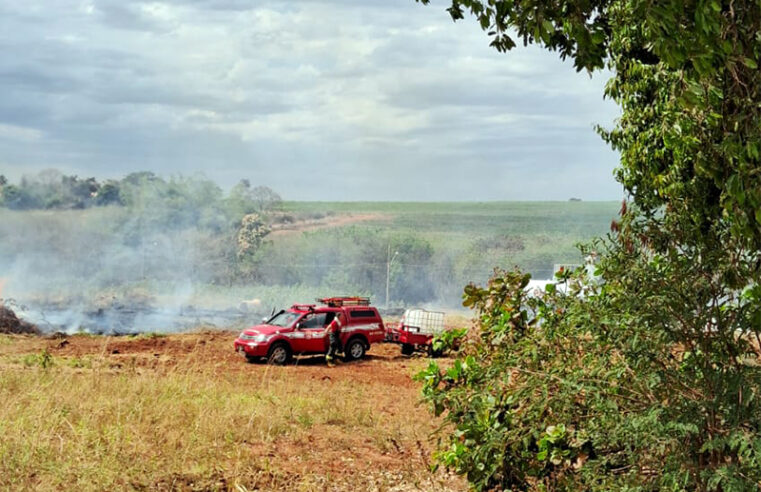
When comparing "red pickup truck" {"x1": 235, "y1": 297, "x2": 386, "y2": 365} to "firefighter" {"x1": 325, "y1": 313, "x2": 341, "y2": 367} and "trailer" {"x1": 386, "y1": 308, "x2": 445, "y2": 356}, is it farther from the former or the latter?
"trailer" {"x1": 386, "y1": 308, "x2": 445, "y2": 356}

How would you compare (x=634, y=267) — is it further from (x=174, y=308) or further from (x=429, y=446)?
(x=174, y=308)

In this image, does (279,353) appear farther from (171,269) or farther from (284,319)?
(171,269)

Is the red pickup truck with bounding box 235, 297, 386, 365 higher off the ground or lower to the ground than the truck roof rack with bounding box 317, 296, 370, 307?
lower

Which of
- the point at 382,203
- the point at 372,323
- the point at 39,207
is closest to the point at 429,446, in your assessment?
the point at 372,323

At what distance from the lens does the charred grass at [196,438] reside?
21.2 ft

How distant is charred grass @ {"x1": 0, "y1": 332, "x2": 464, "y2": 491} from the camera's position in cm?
645

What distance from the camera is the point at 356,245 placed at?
2336 inches

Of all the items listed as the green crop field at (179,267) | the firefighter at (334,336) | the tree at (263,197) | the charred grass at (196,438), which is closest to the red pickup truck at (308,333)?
the firefighter at (334,336)

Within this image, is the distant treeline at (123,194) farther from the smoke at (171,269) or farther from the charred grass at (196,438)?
the charred grass at (196,438)

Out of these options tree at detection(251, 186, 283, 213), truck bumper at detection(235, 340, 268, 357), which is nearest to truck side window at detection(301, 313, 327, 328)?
truck bumper at detection(235, 340, 268, 357)

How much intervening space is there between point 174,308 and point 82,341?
1129 cm

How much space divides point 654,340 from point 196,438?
15.4 ft

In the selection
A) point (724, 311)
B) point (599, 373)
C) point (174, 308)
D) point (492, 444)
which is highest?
point (724, 311)

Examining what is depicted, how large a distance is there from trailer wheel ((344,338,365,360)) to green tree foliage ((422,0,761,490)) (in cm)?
1536
